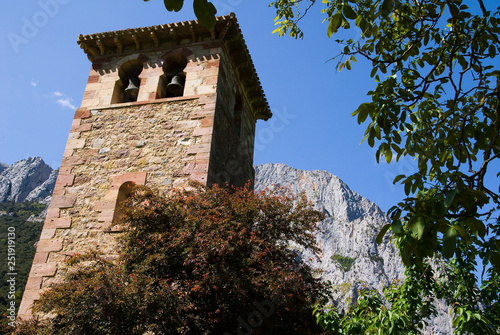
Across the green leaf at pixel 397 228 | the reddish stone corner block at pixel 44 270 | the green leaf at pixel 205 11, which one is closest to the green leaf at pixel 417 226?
the green leaf at pixel 397 228

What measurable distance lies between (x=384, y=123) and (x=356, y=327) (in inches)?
137

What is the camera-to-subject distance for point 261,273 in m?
5.70

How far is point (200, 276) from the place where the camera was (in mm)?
5727

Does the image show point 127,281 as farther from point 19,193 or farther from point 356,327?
point 19,193

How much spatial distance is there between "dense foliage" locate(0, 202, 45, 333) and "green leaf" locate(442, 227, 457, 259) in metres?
6.23

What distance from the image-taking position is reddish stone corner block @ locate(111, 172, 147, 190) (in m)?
8.50

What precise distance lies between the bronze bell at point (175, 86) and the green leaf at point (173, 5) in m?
8.19

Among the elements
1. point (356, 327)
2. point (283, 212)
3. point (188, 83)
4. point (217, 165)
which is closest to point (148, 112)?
point (188, 83)

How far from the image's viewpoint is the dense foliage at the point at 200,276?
5.42 meters

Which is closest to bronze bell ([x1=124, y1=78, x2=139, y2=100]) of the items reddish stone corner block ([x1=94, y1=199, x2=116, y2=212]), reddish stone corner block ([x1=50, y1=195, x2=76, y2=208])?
reddish stone corner block ([x1=50, y1=195, x2=76, y2=208])

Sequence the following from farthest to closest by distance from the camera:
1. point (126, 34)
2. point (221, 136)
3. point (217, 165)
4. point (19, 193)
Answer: point (19, 193), point (126, 34), point (221, 136), point (217, 165)

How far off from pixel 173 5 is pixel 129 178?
7083 mm

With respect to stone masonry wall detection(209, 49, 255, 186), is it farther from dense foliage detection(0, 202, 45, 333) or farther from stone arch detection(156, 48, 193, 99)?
dense foliage detection(0, 202, 45, 333)

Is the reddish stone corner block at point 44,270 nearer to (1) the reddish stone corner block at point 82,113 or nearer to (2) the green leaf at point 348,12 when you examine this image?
(1) the reddish stone corner block at point 82,113
